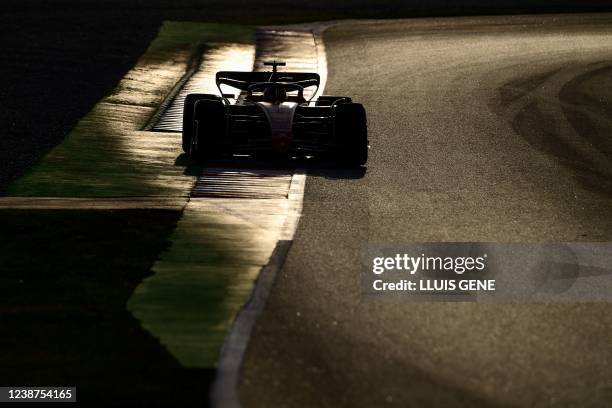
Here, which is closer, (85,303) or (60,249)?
(85,303)

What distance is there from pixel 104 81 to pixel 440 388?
17.1 metres

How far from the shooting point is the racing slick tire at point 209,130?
1631 cm

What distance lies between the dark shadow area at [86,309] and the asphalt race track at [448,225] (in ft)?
2.28

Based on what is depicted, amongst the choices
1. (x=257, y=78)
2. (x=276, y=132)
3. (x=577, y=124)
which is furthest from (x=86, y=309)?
(x=577, y=124)

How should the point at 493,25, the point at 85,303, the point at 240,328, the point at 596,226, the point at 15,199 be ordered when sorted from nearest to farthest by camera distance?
the point at 240,328 < the point at 85,303 < the point at 596,226 < the point at 15,199 < the point at 493,25

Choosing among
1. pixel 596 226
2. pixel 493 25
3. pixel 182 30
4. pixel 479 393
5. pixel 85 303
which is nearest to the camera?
pixel 479 393

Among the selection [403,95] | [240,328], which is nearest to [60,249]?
[240,328]

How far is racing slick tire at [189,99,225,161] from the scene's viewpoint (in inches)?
642

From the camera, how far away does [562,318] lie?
10109mm

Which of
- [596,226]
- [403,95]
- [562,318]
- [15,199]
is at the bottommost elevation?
[403,95]

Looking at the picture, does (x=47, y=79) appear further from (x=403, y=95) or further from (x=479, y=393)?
(x=479, y=393)

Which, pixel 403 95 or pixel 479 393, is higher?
pixel 479 393

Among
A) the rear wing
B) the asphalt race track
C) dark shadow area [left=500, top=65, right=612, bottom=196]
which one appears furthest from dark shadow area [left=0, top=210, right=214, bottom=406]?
dark shadow area [left=500, top=65, right=612, bottom=196]

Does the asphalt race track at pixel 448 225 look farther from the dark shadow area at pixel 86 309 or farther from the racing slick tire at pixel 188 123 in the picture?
the racing slick tire at pixel 188 123
